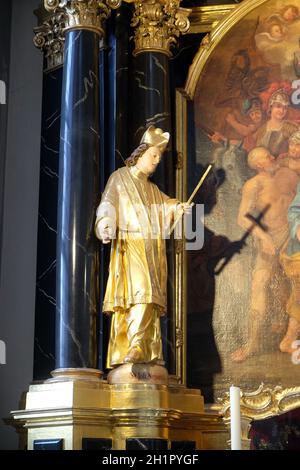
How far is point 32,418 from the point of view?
835cm

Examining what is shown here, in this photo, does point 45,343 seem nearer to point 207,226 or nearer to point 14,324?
point 14,324

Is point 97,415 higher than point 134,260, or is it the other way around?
point 134,260

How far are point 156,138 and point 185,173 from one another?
0.86m

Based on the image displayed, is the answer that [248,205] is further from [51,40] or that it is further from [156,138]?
[51,40]

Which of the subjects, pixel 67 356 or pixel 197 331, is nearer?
pixel 67 356

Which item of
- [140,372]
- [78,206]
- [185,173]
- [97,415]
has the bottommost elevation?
[97,415]

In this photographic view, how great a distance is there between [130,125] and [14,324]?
7.66ft

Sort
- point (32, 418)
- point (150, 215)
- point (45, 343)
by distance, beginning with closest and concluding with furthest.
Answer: point (32, 418) → point (150, 215) → point (45, 343)

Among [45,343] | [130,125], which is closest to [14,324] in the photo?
[45,343]

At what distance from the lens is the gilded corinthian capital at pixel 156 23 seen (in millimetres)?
9836

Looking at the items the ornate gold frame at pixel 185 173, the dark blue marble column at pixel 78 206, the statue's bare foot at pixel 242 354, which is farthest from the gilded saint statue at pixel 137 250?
the statue's bare foot at pixel 242 354

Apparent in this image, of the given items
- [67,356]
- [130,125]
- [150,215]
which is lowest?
[67,356]

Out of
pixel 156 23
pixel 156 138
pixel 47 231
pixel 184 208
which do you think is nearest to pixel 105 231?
pixel 184 208

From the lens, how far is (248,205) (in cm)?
978
